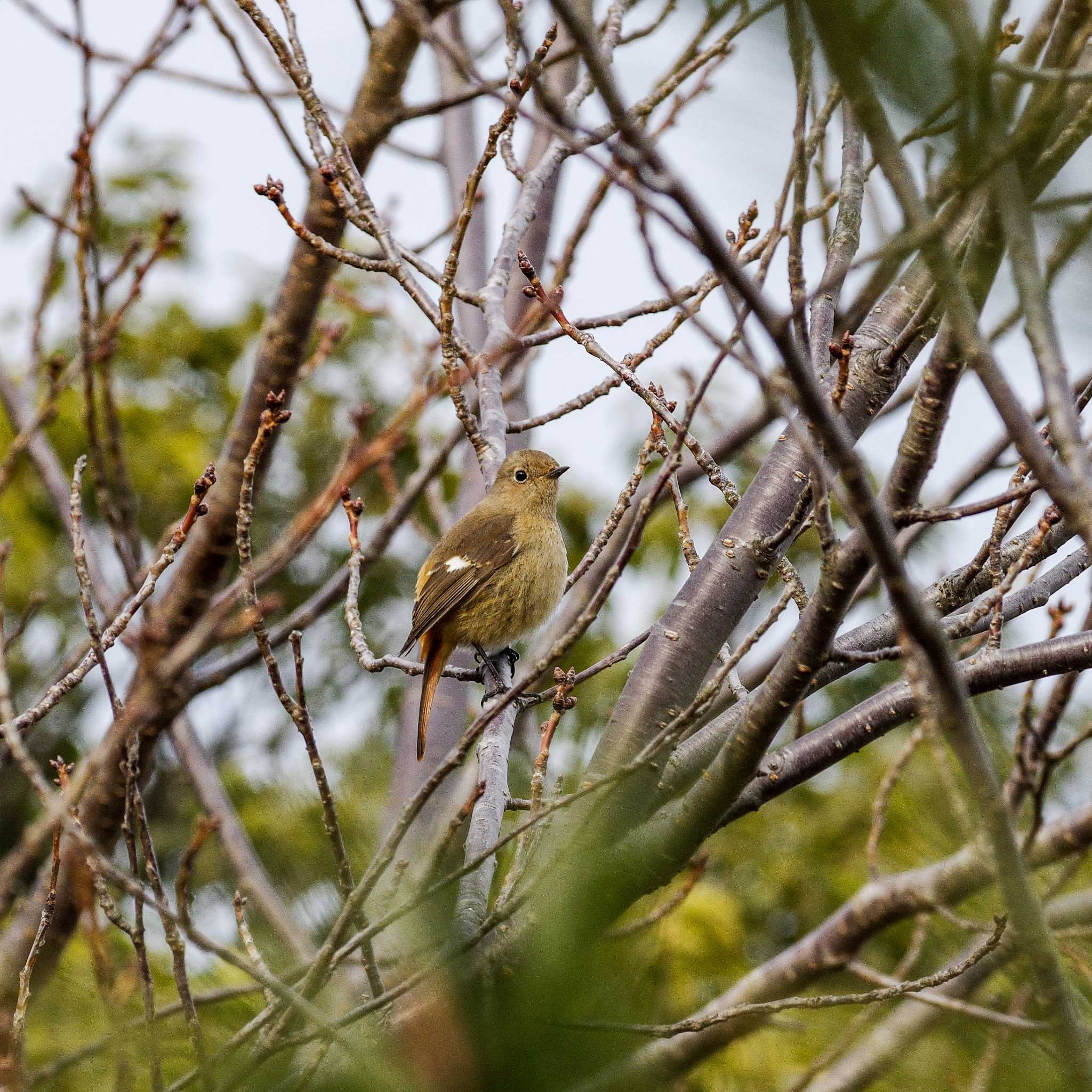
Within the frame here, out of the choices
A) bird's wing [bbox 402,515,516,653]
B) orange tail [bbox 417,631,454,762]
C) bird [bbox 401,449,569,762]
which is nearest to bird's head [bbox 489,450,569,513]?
bird [bbox 401,449,569,762]

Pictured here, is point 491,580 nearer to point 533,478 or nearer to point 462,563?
point 462,563

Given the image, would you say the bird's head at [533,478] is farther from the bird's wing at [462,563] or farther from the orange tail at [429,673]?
the orange tail at [429,673]

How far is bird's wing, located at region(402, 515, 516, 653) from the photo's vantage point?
4.51m

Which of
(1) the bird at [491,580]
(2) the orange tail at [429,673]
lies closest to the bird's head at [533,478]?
(1) the bird at [491,580]

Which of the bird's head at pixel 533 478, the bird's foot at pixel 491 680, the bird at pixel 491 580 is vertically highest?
the bird's head at pixel 533 478

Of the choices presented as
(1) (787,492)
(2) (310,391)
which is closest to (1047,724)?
(1) (787,492)

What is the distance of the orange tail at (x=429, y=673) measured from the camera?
4094mm

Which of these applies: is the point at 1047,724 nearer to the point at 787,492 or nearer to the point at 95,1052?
the point at 787,492

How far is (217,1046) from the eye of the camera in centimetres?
230

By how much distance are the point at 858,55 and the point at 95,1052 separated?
2.30m

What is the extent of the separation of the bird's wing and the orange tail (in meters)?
0.10

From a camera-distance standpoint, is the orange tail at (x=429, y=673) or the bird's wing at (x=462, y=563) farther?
the bird's wing at (x=462, y=563)

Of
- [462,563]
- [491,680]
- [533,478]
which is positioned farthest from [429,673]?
[533,478]

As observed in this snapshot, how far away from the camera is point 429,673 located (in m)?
4.33
